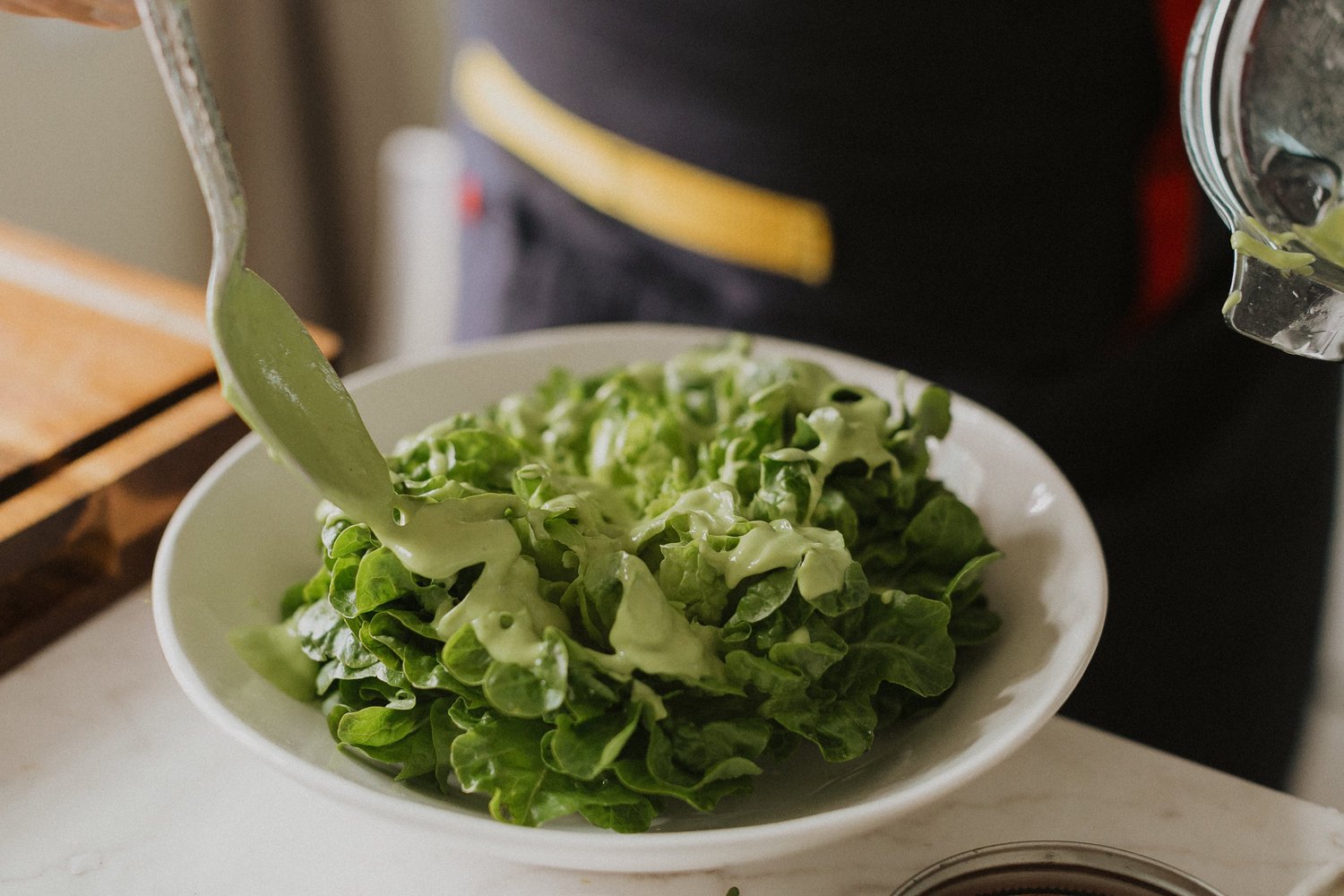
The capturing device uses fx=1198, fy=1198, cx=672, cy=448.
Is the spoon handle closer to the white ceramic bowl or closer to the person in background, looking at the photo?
the white ceramic bowl

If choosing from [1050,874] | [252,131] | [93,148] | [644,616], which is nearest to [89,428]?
[644,616]

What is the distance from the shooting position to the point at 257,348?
0.54 m

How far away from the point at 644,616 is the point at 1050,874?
0.76ft

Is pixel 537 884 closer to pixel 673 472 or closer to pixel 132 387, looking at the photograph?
pixel 673 472

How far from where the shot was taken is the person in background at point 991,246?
3.50 ft

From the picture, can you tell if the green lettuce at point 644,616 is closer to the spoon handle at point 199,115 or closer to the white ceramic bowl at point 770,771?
the white ceramic bowl at point 770,771

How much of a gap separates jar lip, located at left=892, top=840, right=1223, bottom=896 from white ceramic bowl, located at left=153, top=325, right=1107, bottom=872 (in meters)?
Result: 0.05

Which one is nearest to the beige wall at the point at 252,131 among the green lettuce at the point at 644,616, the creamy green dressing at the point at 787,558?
the green lettuce at the point at 644,616

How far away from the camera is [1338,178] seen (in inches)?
21.7

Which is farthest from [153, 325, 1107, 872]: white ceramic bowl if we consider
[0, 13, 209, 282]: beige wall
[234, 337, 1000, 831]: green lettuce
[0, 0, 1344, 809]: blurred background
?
[0, 13, 209, 282]: beige wall

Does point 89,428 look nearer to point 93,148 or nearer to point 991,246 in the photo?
point 991,246

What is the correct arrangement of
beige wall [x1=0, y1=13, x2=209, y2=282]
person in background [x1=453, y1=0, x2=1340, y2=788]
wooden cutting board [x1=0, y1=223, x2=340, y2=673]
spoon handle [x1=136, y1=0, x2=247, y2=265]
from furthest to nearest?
1. beige wall [x1=0, y1=13, x2=209, y2=282]
2. person in background [x1=453, y1=0, x2=1340, y2=788]
3. wooden cutting board [x1=0, y1=223, x2=340, y2=673]
4. spoon handle [x1=136, y1=0, x2=247, y2=265]

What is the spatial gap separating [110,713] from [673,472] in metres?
0.37

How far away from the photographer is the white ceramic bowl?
504 mm
